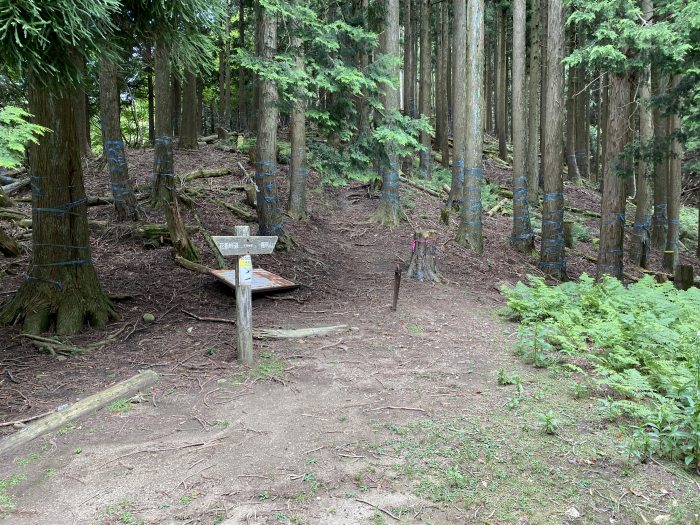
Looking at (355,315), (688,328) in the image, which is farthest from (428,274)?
(688,328)

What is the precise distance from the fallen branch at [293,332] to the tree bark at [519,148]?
28.3 ft

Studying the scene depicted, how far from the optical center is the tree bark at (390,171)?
40.6ft

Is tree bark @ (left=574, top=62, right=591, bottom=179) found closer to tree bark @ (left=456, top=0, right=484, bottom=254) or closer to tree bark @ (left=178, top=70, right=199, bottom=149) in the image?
tree bark @ (left=456, top=0, right=484, bottom=254)

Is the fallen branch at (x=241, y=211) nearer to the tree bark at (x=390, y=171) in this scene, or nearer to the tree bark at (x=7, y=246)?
the tree bark at (x=390, y=171)

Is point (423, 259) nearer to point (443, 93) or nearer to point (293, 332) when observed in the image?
point (293, 332)

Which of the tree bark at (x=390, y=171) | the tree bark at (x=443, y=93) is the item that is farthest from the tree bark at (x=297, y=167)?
the tree bark at (x=443, y=93)

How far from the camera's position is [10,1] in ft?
12.5

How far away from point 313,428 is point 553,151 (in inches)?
395

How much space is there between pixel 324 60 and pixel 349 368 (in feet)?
16.3

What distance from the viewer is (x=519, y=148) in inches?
536

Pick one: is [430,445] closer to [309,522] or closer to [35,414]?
[309,522]

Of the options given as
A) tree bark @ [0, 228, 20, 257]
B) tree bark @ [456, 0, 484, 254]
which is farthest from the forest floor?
tree bark @ [456, 0, 484, 254]

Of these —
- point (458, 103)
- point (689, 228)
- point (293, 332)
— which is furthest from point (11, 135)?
point (689, 228)

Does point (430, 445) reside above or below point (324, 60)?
below
